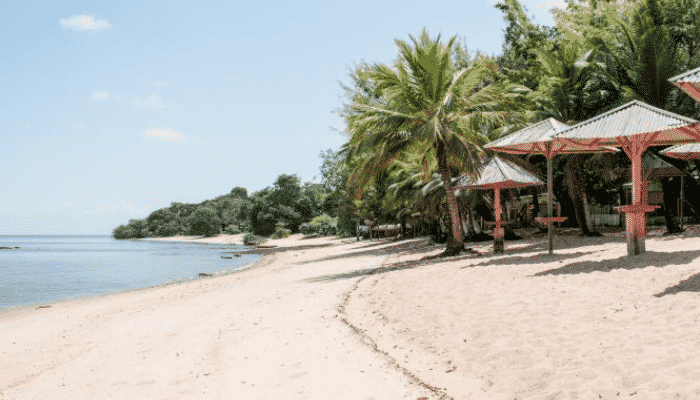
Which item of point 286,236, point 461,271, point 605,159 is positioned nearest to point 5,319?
point 461,271

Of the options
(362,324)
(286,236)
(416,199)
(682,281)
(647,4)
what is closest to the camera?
(682,281)

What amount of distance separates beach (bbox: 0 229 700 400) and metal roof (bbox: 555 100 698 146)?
2.32 meters

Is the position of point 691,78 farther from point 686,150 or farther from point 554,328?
point 686,150

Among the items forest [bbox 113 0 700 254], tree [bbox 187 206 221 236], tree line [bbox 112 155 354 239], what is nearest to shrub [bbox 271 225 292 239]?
tree line [bbox 112 155 354 239]

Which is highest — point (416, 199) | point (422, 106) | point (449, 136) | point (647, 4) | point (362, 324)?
point (647, 4)

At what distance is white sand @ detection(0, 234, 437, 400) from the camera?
5676 millimetres

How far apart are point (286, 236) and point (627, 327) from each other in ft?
188

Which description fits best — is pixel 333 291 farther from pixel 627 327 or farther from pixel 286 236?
pixel 286 236

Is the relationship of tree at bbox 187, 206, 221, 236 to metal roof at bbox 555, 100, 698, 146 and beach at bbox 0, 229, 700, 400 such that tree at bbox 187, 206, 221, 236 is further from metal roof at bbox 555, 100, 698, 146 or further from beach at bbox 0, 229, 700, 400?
metal roof at bbox 555, 100, 698, 146

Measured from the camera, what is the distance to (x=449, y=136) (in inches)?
604

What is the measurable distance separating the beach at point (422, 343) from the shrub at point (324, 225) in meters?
43.0

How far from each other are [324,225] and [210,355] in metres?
48.5

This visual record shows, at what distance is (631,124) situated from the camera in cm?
949

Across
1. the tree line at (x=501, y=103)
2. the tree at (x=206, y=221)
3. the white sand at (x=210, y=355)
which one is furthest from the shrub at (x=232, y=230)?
the white sand at (x=210, y=355)
